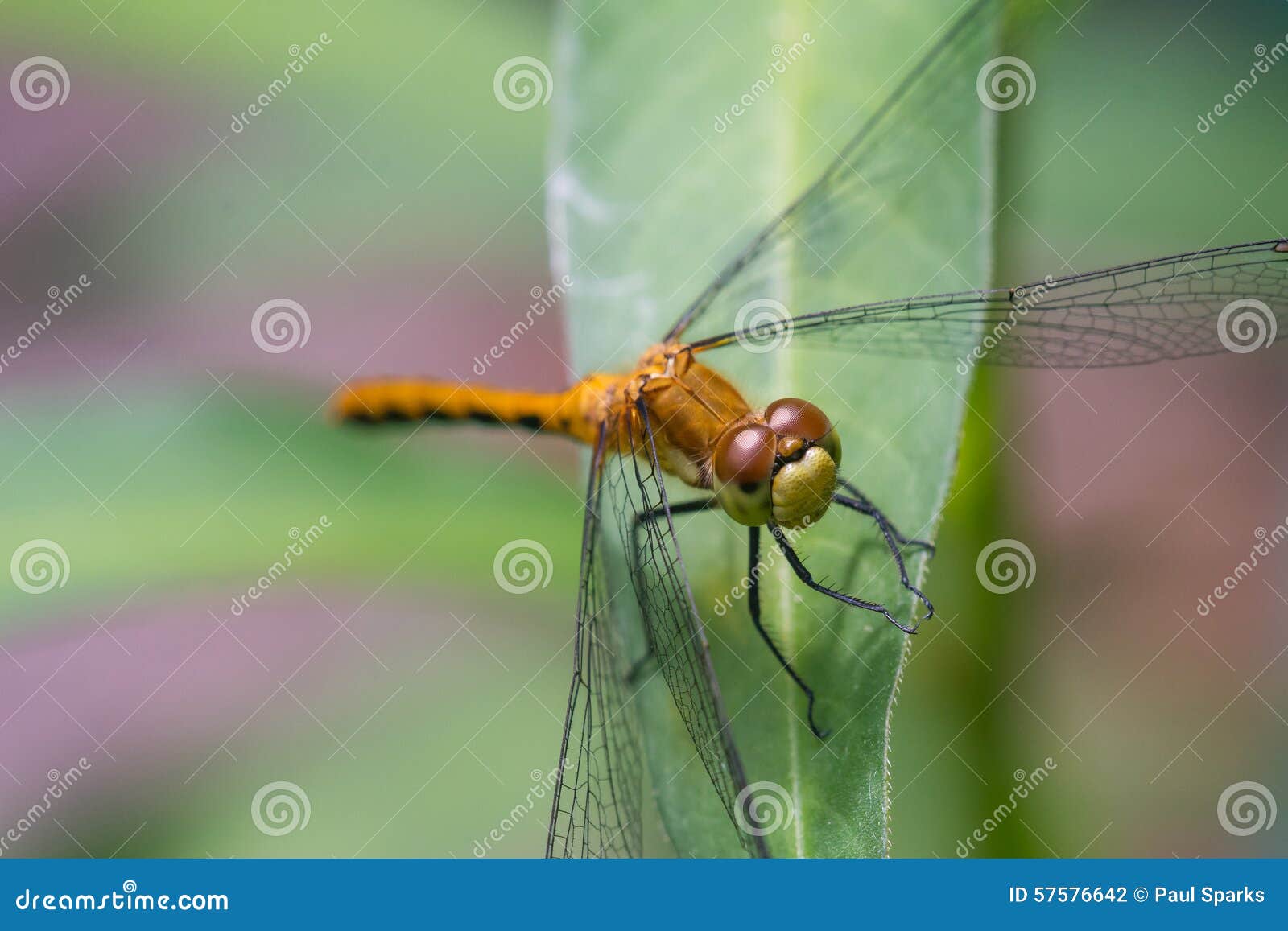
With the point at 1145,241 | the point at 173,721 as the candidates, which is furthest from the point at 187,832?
the point at 1145,241

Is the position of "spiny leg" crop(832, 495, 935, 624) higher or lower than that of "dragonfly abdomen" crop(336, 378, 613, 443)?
higher

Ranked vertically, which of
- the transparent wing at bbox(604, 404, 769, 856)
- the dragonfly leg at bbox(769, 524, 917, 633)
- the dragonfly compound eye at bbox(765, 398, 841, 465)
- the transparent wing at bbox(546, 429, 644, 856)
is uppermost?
the dragonfly compound eye at bbox(765, 398, 841, 465)

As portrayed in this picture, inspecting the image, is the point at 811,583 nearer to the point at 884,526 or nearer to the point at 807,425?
the point at 884,526

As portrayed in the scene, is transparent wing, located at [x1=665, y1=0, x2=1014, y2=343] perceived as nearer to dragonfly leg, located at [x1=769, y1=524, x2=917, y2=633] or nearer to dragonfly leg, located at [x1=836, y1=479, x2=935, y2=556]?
dragonfly leg, located at [x1=836, y1=479, x2=935, y2=556]

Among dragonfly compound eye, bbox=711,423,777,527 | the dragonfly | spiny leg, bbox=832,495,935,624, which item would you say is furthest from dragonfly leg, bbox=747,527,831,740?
spiny leg, bbox=832,495,935,624

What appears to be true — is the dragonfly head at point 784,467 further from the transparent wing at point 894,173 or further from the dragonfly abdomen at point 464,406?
the dragonfly abdomen at point 464,406

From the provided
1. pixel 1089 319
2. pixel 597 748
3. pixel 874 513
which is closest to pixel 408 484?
pixel 597 748
